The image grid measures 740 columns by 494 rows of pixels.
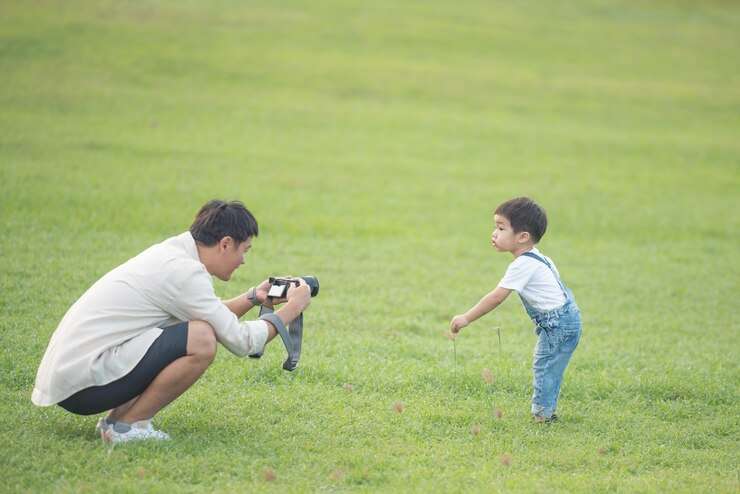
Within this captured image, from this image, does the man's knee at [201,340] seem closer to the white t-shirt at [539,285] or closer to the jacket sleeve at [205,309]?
the jacket sleeve at [205,309]

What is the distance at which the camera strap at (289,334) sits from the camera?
20.0 ft

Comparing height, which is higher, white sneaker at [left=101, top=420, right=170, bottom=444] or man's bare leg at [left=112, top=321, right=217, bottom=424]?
man's bare leg at [left=112, top=321, right=217, bottom=424]

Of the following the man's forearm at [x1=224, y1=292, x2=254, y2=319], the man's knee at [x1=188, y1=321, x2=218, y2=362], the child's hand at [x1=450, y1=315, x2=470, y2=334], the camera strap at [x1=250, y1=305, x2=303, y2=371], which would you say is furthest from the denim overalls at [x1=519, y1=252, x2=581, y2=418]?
the man's knee at [x1=188, y1=321, x2=218, y2=362]

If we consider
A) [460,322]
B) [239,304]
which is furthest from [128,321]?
[460,322]

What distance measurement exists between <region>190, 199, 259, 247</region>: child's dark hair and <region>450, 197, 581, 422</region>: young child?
5.73 feet

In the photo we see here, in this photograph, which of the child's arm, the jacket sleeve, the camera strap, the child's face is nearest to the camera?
the jacket sleeve

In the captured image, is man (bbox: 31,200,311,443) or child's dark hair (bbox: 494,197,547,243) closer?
man (bbox: 31,200,311,443)

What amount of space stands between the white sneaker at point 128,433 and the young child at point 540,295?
228cm

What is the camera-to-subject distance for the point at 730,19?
138ft

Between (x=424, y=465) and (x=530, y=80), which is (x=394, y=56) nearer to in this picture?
(x=530, y=80)

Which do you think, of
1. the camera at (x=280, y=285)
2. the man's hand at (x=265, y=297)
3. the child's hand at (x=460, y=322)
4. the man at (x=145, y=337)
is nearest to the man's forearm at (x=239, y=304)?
the man's hand at (x=265, y=297)

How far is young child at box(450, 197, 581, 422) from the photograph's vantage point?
22.0ft

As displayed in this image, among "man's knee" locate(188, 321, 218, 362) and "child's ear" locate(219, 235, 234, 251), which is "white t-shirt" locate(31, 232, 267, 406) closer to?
"man's knee" locate(188, 321, 218, 362)

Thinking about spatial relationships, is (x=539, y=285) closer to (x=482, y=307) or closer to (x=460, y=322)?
(x=482, y=307)
